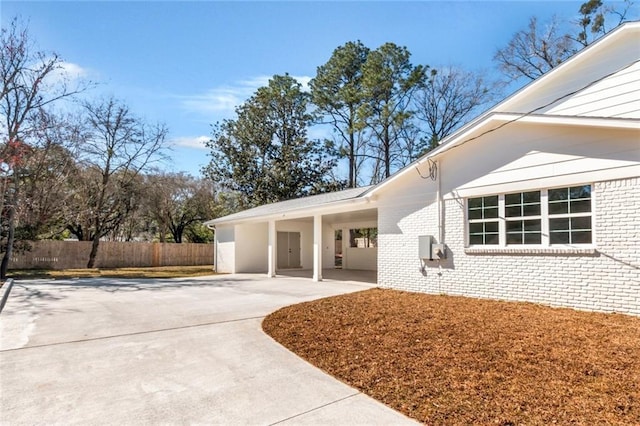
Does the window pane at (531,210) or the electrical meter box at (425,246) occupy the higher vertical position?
the window pane at (531,210)

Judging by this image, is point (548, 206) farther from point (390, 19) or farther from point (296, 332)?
point (390, 19)

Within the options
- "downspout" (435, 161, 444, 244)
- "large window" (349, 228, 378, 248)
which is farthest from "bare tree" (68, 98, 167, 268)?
"downspout" (435, 161, 444, 244)

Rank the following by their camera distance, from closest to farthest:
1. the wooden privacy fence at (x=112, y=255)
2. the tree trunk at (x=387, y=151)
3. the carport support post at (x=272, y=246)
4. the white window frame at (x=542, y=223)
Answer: the white window frame at (x=542, y=223) → the carport support post at (x=272, y=246) → the wooden privacy fence at (x=112, y=255) → the tree trunk at (x=387, y=151)

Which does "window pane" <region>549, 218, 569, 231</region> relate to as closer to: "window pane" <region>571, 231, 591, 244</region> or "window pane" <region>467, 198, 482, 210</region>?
"window pane" <region>571, 231, 591, 244</region>

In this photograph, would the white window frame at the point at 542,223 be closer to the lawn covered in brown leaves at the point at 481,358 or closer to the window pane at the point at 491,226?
the window pane at the point at 491,226

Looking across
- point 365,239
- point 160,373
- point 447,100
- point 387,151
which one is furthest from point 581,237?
point 447,100

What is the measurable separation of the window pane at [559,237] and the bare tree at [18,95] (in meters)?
17.2

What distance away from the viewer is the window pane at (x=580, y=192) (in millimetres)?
7074

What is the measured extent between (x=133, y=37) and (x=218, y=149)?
771 inches

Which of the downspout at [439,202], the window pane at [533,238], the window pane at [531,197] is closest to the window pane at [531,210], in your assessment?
the window pane at [531,197]

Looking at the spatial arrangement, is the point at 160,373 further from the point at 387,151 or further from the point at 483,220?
the point at 387,151

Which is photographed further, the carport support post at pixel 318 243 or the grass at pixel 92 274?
the grass at pixel 92 274

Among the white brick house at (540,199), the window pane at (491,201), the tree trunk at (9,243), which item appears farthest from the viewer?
the tree trunk at (9,243)

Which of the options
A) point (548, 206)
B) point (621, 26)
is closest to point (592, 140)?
point (548, 206)
